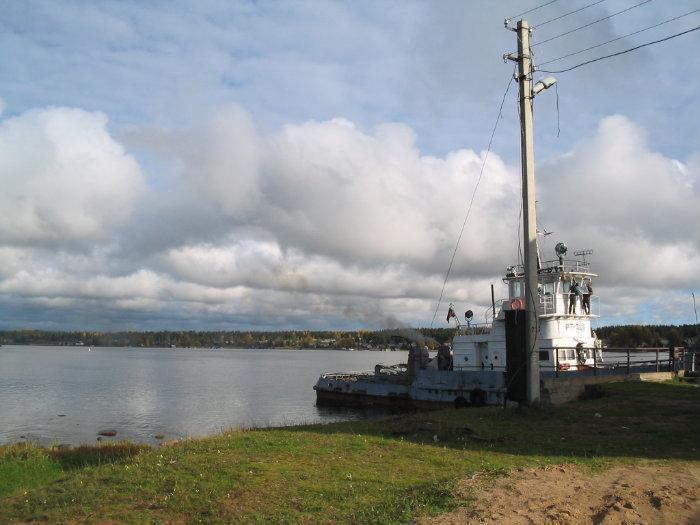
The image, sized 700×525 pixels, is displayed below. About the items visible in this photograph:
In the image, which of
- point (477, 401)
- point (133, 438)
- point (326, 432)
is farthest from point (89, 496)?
point (477, 401)

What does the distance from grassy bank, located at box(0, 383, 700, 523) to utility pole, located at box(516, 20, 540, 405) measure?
1.20 metres

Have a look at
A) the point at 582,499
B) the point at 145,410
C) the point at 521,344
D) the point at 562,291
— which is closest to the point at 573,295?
the point at 562,291

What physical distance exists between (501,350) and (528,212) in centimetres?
1587

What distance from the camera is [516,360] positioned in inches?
707

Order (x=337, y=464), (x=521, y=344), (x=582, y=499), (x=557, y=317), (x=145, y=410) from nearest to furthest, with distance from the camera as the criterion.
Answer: (x=582, y=499) < (x=337, y=464) < (x=521, y=344) < (x=557, y=317) < (x=145, y=410)

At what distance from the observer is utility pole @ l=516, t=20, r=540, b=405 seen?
17438 millimetres

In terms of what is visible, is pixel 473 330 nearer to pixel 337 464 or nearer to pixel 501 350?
pixel 501 350

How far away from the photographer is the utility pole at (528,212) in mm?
17438

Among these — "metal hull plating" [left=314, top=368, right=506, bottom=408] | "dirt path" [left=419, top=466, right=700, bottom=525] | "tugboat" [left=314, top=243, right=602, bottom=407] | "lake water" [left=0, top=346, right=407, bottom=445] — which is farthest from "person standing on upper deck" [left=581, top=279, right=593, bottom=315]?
"dirt path" [left=419, top=466, right=700, bottom=525]

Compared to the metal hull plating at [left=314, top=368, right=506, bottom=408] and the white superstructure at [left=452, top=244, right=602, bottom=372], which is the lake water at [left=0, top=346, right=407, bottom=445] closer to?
the metal hull plating at [left=314, top=368, right=506, bottom=408]

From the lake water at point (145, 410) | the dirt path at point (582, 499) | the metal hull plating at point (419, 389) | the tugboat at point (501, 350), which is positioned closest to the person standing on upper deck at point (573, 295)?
the tugboat at point (501, 350)

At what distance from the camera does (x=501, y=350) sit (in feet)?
106

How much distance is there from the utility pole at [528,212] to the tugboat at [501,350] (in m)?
9.51

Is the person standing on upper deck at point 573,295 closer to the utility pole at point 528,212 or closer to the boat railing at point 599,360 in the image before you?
the boat railing at point 599,360
